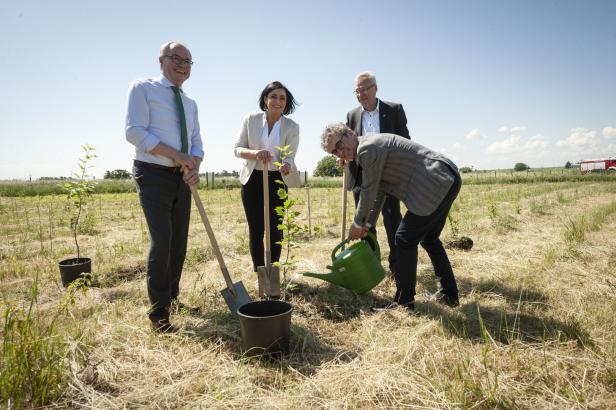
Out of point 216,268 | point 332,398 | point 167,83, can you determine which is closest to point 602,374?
point 332,398

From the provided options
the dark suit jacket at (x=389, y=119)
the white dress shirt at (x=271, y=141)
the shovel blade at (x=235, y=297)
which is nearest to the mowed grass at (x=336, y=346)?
the shovel blade at (x=235, y=297)

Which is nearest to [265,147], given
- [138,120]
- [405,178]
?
[138,120]

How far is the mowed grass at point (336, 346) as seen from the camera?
1757 millimetres

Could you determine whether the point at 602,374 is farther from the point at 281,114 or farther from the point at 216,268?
the point at 216,268

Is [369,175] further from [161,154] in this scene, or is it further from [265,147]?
[161,154]

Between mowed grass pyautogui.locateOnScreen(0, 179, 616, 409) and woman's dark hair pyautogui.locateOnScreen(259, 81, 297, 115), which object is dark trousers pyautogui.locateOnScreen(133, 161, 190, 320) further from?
woman's dark hair pyautogui.locateOnScreen(259, 81, 297, 115)

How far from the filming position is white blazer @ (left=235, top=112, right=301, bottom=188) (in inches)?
132

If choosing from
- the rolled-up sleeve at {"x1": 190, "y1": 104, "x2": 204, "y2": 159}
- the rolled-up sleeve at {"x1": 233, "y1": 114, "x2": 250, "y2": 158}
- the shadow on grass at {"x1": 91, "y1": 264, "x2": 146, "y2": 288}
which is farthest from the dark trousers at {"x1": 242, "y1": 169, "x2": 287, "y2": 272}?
the shadow on grass at {"x1": 91, "y1": 264, "x2": 146, "y2": 288}

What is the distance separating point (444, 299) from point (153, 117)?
271 cm

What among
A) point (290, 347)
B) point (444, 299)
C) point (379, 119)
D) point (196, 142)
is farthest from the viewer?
point (379, 119)

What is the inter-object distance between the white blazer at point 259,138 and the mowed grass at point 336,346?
109 cm

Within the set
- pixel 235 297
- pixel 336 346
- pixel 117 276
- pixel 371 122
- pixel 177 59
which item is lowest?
pixel 336 346

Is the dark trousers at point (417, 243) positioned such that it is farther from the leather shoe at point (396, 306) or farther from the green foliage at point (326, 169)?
the green foliage at point (326, 169)

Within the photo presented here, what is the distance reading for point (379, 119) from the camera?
366 centimetres
